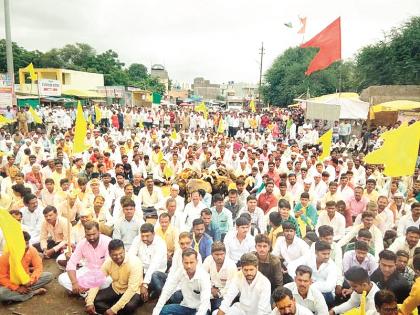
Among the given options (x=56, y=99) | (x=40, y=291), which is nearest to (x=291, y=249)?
(x=40, y=291)

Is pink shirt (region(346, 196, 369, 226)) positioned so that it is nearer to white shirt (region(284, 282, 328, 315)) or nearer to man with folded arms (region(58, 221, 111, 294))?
white shirt (region(284, 282, 328, 315))

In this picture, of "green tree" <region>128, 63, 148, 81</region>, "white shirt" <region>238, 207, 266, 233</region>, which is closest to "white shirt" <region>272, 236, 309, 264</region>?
→ "white shirt" <region>238, 207, 266, 233</region>

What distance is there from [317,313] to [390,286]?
98cm

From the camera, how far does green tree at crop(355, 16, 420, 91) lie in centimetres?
2117

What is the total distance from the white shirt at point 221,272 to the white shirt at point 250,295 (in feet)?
0.95

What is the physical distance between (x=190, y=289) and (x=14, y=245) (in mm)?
2067

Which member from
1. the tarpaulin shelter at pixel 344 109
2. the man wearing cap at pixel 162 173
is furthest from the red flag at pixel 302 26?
the man wearing cap at pixel 162 173

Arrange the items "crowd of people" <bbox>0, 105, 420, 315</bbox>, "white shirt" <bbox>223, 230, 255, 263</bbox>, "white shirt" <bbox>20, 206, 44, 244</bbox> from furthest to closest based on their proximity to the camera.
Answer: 1. "white shirt" <bbox>20, 206, 44, 244</bbox>
2. "white shirt" <bbox>223, 230, 255, 263</bbox>
3. "crowd of people" <bbox>0, 105, 420, 315</bbox>

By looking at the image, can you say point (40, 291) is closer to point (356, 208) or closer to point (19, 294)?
point (19, 294)

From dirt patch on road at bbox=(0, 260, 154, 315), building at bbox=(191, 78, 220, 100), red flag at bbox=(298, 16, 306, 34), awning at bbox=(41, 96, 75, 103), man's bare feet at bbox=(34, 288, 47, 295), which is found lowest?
dirt patch on road at bbox=(0, 260, 154, 315)

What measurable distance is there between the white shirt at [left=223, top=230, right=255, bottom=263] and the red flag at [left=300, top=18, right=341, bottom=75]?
419 centimetres

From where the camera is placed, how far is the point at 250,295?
3658mm

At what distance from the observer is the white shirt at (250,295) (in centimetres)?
360

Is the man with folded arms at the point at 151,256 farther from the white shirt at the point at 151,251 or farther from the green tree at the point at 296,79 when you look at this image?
the green tree at the point at 296,79
